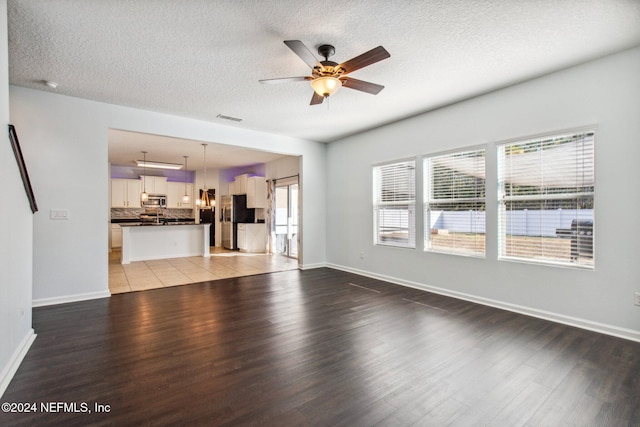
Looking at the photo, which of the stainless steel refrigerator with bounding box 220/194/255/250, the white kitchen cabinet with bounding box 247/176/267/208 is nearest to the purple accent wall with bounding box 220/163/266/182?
the white kitchen cabinet with bounding box 247/176/267/208

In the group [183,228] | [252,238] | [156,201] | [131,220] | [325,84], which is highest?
[325,84]

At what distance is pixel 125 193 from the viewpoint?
940 cm

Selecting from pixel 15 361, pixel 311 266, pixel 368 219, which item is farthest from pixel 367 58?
pixel 311 266

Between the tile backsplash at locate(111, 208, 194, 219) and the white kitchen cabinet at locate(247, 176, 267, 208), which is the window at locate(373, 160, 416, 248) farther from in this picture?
the tile backsplash at locate(111, 208, 194, 219)

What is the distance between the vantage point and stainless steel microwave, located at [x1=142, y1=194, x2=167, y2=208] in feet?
32.1

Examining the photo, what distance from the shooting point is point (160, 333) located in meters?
2.90

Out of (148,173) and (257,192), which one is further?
(148,173)

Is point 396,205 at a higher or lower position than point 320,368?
higher

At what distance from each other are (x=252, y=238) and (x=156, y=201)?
12.5 ft

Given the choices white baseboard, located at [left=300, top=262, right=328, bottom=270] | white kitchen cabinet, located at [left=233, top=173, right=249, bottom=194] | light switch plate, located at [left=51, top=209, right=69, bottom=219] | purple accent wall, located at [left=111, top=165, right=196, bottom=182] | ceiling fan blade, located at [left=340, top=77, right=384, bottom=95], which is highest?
purple accent wall, located at [left=111, top=165, right=196, bottom=182]

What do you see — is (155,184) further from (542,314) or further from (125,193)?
(542,314)

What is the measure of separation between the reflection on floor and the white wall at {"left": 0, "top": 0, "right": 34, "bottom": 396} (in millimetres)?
1975

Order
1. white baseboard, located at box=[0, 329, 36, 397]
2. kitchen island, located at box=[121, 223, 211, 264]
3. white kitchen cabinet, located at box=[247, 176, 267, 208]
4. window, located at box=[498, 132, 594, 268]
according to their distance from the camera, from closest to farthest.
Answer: white baseboard, located at box=[0, 329, 36, 397], window, located at box=[498, 132, 594, 268], kitchen island, located at box=[121, 223, 211, 264], white kitchen cabinet, located at box=[247, 176, 267, 208]

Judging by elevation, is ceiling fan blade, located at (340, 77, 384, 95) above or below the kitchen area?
above
